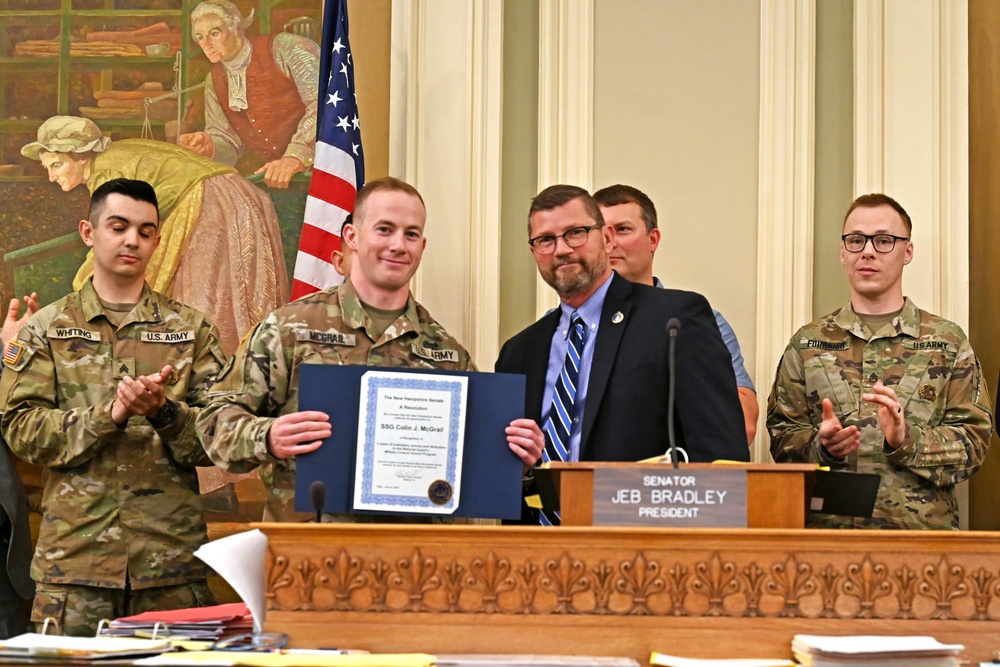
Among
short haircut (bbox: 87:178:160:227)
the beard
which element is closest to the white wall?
the beard

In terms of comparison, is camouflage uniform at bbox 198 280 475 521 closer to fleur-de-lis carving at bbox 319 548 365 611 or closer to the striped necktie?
the striped necktie

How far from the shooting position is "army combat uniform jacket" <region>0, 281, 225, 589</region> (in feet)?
13.2

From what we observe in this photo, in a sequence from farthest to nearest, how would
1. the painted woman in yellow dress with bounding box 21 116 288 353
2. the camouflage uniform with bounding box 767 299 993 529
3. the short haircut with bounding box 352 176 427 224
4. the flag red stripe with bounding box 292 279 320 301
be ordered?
the painted woman in yellow dress with bounding box 21 116 288 353
the flag red stripe with bounding box 292 279 320 301
the camouflage uniform with bounding box 767 299 993 529
the short haircut with bounding box 352 176 427 224

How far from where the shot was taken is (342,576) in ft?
8.45

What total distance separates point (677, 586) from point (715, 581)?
8cm

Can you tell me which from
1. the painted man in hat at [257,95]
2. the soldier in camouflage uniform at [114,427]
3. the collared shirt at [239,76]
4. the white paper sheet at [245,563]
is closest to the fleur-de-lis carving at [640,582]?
the white paper sheet at [245,563]

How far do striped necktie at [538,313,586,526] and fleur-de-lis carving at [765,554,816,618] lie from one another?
3.63ft

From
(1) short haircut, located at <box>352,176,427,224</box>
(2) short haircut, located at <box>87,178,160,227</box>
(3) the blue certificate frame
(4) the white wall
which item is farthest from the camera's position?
(4) the white wall

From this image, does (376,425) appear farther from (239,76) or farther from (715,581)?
(239,76)

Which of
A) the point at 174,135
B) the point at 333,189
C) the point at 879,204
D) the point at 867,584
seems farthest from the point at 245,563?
the point at 174,135

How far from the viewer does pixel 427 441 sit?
9.57 feet

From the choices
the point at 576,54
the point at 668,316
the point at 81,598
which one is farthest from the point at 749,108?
the point at 81,598

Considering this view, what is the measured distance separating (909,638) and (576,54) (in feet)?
10.8

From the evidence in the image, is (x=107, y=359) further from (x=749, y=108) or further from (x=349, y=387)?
(x=749, y=108)
